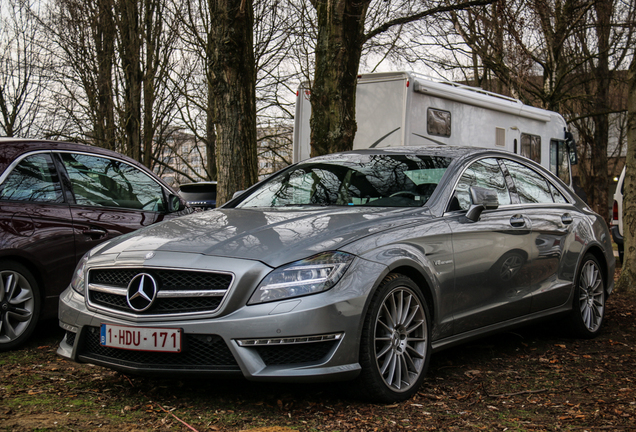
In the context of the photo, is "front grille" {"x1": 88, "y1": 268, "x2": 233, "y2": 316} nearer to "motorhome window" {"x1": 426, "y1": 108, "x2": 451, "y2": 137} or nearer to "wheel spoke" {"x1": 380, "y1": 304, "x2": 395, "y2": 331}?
"wheel spoke" {"x1": 380, "y1": 304, "x2": 395, "y2": 331}

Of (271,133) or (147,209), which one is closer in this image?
(147,209)

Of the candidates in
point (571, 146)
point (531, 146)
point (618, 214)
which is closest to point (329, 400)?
point (618, 214)

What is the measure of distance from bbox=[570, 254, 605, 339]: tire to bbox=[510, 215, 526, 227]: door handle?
3.22ft

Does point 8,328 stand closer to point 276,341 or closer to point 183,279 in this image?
point 183,279

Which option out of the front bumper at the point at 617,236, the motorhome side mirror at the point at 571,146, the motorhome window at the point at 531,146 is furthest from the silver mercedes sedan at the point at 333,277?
the motorhome side mirror at the point at 571,146

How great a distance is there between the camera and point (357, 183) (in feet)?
16.3

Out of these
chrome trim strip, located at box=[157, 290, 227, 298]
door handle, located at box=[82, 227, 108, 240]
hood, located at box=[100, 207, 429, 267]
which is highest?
hood, located at box=[100, 207, 429, 267]

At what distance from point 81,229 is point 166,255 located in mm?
2269

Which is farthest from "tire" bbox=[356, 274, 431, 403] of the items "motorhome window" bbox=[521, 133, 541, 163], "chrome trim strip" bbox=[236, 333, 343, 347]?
"motorhome window" bbox=[521, 133, 541, 163]

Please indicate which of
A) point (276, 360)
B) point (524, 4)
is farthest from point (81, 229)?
point (524, 4)

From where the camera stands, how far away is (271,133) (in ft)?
87.6

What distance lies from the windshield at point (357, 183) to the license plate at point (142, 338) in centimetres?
166

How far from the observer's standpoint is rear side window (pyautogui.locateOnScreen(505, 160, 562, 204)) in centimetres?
553

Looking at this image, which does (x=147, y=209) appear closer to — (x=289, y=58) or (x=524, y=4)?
(x=524, y=4)
